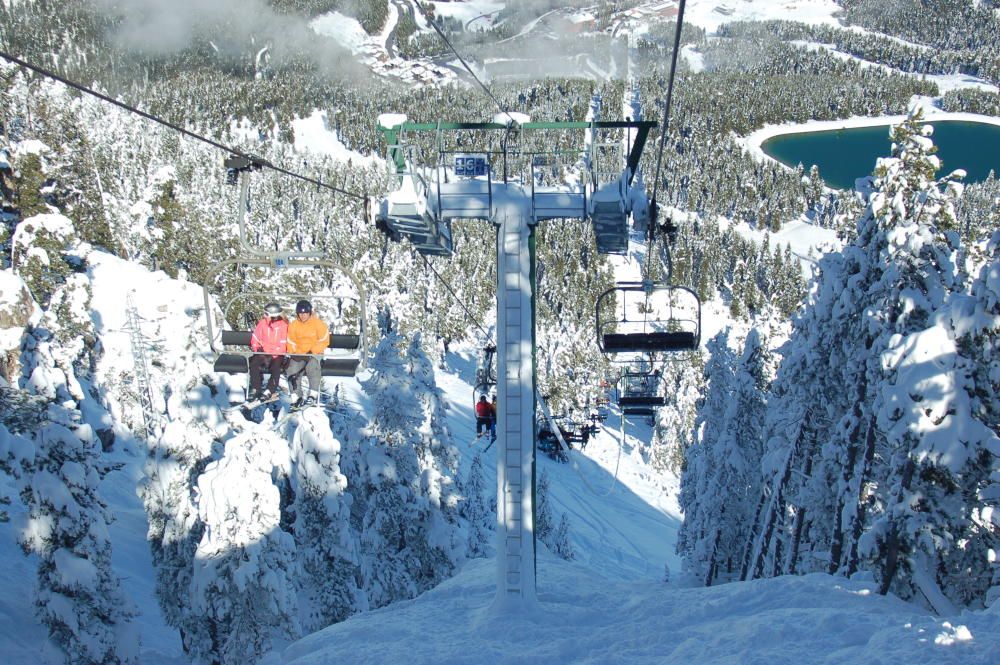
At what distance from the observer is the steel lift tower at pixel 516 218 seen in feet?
34.8

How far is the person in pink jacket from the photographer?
11.3m

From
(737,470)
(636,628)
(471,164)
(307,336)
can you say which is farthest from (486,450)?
(471,164)

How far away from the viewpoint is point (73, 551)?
16.6m

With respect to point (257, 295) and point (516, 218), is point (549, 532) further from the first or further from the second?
point (257, 295)

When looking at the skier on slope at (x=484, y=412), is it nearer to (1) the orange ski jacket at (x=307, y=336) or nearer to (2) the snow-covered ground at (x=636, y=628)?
(2) the snow-covered ground at (x=636, y=628)

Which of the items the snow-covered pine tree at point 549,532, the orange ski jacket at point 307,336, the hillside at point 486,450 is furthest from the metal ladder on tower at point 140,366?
the orange ski jacket at point 307,336

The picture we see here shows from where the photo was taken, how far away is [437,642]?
37.3 ft

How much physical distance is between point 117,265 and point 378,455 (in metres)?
29.4

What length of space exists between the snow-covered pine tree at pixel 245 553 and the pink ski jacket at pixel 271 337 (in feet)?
27.3

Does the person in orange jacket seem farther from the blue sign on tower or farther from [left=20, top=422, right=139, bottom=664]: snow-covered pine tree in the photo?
[left=20, top=422, right=139, bottom=664]: snow-covered pine tree

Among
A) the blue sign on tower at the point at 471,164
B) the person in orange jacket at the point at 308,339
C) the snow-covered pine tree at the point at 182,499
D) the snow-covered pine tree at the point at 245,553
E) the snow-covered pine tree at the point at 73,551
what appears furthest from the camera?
the snow-covered pine tree at the point at 182,499

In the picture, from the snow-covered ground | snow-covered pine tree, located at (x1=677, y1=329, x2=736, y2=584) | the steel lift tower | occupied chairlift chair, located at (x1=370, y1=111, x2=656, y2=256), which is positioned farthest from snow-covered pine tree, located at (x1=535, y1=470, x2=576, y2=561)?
occupied chairlift chair, located at (x1=370, y1=111, x2=656, y2=256)

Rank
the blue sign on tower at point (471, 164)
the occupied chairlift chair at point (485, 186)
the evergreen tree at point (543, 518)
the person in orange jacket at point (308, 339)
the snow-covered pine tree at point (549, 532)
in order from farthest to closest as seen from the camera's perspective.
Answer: the snow-covered pine tree at point (549, 532) → the evergreen tree at point (543, 518) → the blue sign on tower at point (471, 164) → the person in orange jacket at point (308, 339) → the occupied chairlift chair at point (485, 186)

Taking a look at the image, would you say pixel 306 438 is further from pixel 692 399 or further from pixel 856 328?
pixel 692 399
